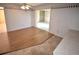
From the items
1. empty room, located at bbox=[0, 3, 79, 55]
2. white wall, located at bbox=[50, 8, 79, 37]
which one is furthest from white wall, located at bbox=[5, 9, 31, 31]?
white wall, located at bbox=[50, 8, 79, 37]

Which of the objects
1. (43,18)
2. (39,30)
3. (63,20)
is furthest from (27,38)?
(63,20)

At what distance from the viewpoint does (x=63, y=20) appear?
99cm

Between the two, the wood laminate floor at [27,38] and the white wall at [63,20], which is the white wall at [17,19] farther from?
the white wall at [63,20]

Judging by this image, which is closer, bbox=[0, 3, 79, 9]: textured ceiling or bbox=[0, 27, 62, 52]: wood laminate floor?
bbox=[0, 3, 79, 9]: textured ceiling

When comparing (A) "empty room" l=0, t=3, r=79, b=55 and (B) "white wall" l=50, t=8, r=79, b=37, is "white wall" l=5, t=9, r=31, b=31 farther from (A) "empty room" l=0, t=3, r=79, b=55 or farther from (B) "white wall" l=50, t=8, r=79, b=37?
(B) "white wall" l=50, t=8, r=79, b=37

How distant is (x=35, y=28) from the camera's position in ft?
3.39

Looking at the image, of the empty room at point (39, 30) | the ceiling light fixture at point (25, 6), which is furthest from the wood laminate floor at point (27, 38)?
A: the ceiling light fixture at point (25, 6)

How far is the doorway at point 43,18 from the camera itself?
98 centimetres

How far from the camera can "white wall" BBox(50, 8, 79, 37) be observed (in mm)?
955

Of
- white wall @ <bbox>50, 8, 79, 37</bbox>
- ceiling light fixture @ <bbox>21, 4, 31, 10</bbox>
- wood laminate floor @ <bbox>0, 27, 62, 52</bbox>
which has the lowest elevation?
wood laminate floor @ <bbox>0, 27, 62, 52</bbox>
